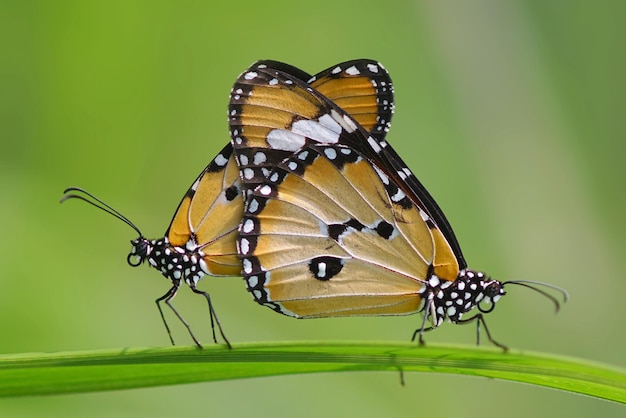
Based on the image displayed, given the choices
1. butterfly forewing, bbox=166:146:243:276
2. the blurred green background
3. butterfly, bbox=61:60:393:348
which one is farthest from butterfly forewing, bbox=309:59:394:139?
the blurred green background

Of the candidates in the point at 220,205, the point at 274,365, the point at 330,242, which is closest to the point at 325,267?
the point at 330,242

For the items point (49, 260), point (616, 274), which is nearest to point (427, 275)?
point (49, 260)

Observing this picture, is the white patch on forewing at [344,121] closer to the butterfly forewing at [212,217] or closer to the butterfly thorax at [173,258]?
the butterfly forewing at [212,217]

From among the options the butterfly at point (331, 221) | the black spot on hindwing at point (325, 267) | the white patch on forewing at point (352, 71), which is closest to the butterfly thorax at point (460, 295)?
the butterfly at point (331, 221)

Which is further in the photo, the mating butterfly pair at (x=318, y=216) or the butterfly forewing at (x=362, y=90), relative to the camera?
the butterfly forewing at (x=362, y=90)

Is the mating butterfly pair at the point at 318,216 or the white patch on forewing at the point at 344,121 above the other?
the white patch on forewing at the point at 344,121

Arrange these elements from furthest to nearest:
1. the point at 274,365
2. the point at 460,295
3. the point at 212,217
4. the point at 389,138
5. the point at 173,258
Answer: the point at 389,138 → the point at 212,217 → the point at 173,258 → the point at 460,295 → the point at 274,365

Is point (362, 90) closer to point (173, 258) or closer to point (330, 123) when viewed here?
point (330, 123)
